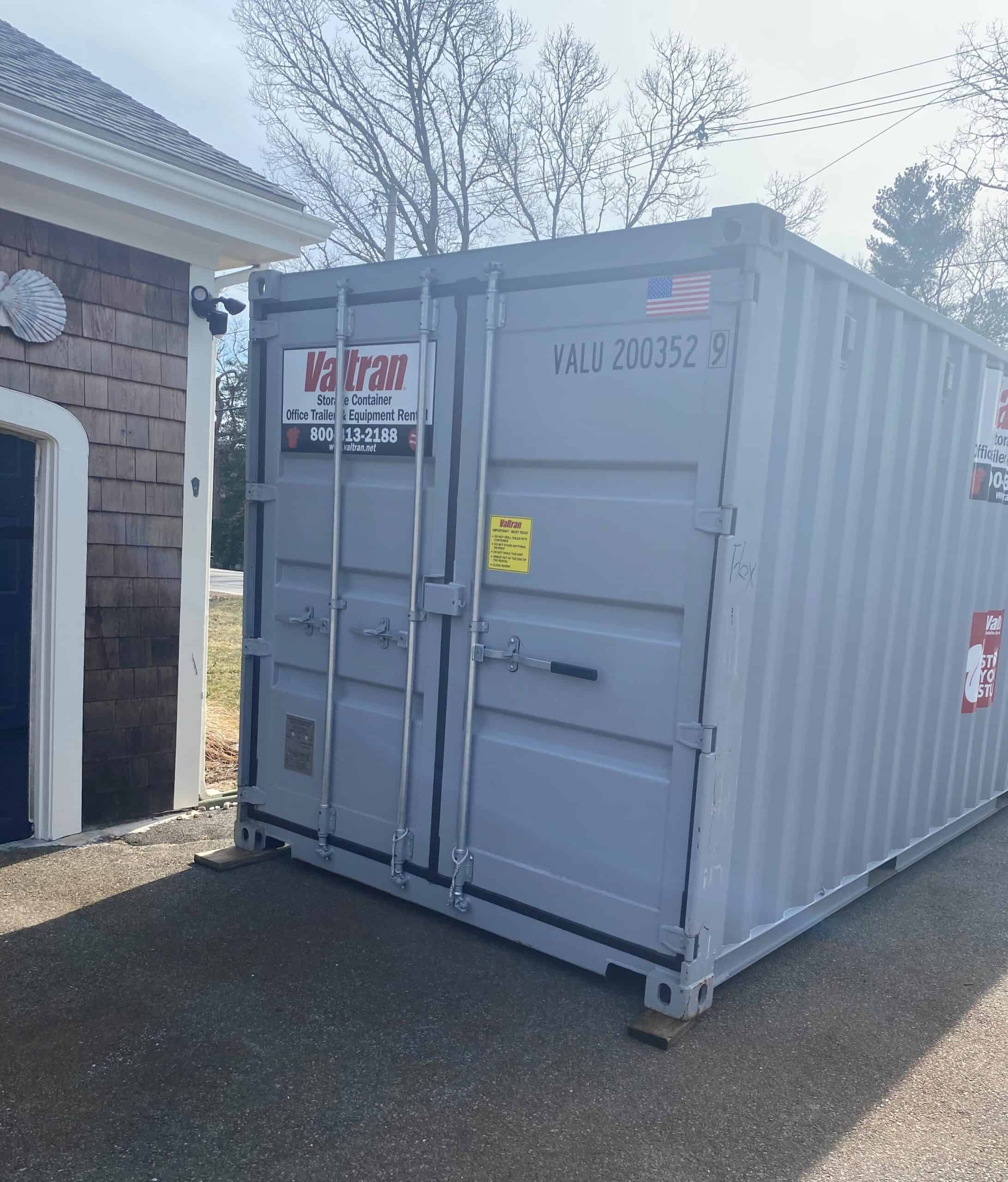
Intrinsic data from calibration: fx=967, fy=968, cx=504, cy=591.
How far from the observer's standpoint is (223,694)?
9.38 m

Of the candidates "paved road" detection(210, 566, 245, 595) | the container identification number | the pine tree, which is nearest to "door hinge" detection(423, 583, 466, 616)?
the container identification number

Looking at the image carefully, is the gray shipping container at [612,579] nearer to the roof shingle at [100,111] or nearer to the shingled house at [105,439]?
the shingled house at [105,439]

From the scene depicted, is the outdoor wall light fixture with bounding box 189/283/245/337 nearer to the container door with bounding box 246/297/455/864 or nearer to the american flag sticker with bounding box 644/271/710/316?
the container door with bounding box 246/297/455/864

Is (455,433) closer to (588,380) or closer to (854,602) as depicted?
(588,380)

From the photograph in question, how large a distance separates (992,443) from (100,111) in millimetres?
5134

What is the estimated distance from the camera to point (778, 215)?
3176 millimetres

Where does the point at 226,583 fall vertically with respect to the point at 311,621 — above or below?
below

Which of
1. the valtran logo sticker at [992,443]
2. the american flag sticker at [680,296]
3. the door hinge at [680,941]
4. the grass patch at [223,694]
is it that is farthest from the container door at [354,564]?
the valtran logo sticker at [992,443]

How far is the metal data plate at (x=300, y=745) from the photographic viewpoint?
4621 mm

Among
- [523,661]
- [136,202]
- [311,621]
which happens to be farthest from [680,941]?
[136,202]

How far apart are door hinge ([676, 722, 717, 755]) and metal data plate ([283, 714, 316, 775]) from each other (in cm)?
195

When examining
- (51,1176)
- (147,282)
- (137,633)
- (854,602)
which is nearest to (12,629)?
(137,633)

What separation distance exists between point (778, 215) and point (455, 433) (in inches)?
58.9

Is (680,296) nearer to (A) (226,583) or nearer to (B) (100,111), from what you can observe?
(B) (100,111)
